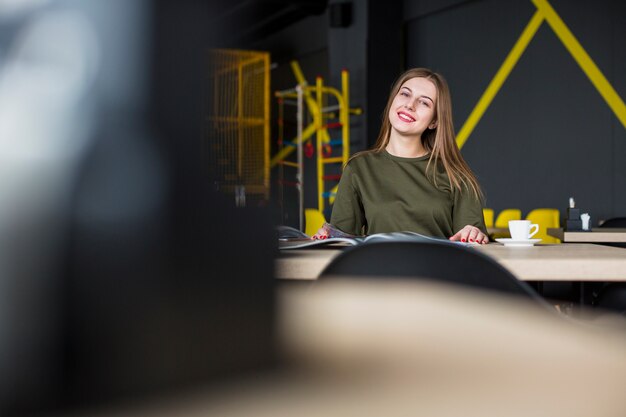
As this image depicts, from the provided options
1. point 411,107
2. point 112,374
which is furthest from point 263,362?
point 411,107

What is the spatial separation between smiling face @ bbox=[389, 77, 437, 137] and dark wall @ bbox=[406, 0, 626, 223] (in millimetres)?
4687

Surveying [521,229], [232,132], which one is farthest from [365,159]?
[232,132]

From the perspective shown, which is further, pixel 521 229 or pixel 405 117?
pixel 405 117

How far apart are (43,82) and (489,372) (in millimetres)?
360

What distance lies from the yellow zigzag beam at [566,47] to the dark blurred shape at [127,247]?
20.5ft

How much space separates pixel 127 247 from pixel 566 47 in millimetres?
6867

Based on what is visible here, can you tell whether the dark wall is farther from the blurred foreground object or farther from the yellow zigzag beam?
the blurred foreground object

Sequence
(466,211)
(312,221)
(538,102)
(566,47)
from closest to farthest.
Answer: (466,211)
(312,221)
(566,47)
(538,102)

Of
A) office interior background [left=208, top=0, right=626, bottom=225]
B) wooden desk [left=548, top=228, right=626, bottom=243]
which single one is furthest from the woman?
office interior background [left=208, top=0, right=626, bottom=225]

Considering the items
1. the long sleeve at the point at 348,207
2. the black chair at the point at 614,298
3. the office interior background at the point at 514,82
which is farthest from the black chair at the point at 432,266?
the office interior background at the point at 514,82

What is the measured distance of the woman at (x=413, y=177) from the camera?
1.98m

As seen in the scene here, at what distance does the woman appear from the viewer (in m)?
1.98

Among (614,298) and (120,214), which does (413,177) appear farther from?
(120,214)

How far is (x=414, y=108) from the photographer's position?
6.91 ft
